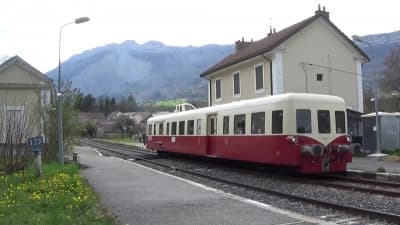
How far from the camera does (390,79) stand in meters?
60.6

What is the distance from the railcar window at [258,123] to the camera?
18366 millimetres

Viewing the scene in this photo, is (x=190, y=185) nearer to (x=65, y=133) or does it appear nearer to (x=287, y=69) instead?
(x=65, y=133)

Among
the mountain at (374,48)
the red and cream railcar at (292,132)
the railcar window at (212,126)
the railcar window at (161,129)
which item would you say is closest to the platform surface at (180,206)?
the red and cream railcar at (292,132)

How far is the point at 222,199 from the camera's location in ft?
39.7

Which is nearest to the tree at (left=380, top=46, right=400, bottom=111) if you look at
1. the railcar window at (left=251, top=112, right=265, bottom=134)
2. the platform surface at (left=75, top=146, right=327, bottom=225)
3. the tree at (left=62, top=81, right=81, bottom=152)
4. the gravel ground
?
the tree at (left=62, top=81, right=81, bottom=152)

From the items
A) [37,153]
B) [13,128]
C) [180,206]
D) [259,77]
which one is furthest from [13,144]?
[259,77]

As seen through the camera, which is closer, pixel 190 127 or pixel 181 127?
pixel 190 127

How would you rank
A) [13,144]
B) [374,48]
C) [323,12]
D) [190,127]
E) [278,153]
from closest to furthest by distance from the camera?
[278,153] → [13,144] → [190,127] → [323,12] → [374,48]

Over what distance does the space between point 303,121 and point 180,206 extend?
23.6 ft

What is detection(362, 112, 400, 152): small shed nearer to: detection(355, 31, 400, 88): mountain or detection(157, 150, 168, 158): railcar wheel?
detection(355, 31, 400, 88): mountain

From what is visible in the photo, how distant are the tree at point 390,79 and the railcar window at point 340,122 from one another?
137ft

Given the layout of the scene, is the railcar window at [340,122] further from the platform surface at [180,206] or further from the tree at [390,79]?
the tree at [390,79]

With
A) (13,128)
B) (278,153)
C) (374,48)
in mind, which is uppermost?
(374,48)

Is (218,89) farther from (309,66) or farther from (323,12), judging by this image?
(323,12)
